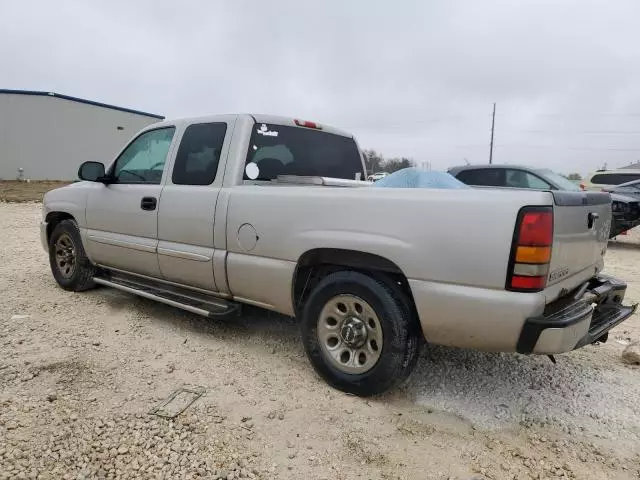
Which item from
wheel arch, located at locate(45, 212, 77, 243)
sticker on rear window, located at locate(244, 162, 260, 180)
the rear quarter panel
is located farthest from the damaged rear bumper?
wheel arch, located at locate(45, 212, 77, 243)

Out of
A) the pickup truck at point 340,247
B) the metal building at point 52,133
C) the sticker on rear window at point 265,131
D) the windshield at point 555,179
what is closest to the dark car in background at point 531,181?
the windshield at point 555,179

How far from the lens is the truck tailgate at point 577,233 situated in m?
2.57

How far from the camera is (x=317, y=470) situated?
2410mm

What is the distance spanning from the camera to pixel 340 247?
9.95 feet

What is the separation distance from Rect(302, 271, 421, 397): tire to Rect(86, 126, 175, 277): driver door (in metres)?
1.81

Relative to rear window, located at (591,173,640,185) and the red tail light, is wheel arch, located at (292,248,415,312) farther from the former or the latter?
rear window, located at (591,173,640,185)

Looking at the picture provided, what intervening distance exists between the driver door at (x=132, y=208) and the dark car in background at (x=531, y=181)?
656 centimetres

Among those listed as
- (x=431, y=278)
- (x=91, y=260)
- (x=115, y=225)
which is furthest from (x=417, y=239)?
(x=91, y=260)

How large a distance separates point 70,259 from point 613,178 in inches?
554

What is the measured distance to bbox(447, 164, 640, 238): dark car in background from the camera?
907cm

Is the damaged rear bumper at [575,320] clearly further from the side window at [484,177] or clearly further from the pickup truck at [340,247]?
the side window at [484,177]

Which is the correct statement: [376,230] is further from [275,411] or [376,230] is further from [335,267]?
[275,411]

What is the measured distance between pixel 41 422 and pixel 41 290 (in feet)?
10.4

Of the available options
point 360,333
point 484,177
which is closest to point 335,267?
point 360,333
